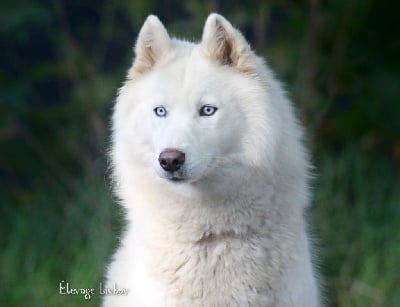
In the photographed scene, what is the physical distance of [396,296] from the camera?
6441mm

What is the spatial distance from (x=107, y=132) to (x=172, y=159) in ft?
14.9

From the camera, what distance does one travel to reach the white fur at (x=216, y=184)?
4461 mm

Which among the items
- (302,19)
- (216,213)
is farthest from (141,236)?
(302,19)

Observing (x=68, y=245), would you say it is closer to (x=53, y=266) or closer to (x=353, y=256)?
(x=53, y=266)

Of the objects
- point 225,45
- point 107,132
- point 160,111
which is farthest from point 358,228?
point 160,111

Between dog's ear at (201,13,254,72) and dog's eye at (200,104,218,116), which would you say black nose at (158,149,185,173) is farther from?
dog's ear at (201,13,254,72)

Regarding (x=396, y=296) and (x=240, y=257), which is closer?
(x=240, y=257)

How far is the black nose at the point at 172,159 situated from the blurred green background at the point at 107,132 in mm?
2427

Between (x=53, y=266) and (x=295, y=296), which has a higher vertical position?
(x=295, y=296)

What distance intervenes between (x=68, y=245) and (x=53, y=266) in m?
0.32

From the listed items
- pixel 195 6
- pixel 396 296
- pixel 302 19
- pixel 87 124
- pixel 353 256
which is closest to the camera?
pixel 396 296

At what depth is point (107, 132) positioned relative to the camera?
867 cm

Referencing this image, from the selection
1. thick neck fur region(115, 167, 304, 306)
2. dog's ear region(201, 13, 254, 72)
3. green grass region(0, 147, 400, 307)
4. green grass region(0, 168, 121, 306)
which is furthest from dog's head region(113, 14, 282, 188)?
green grass region(0, 168, 121, 306)

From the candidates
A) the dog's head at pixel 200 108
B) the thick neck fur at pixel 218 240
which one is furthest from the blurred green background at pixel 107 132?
the dog's head at pixel 200 108
